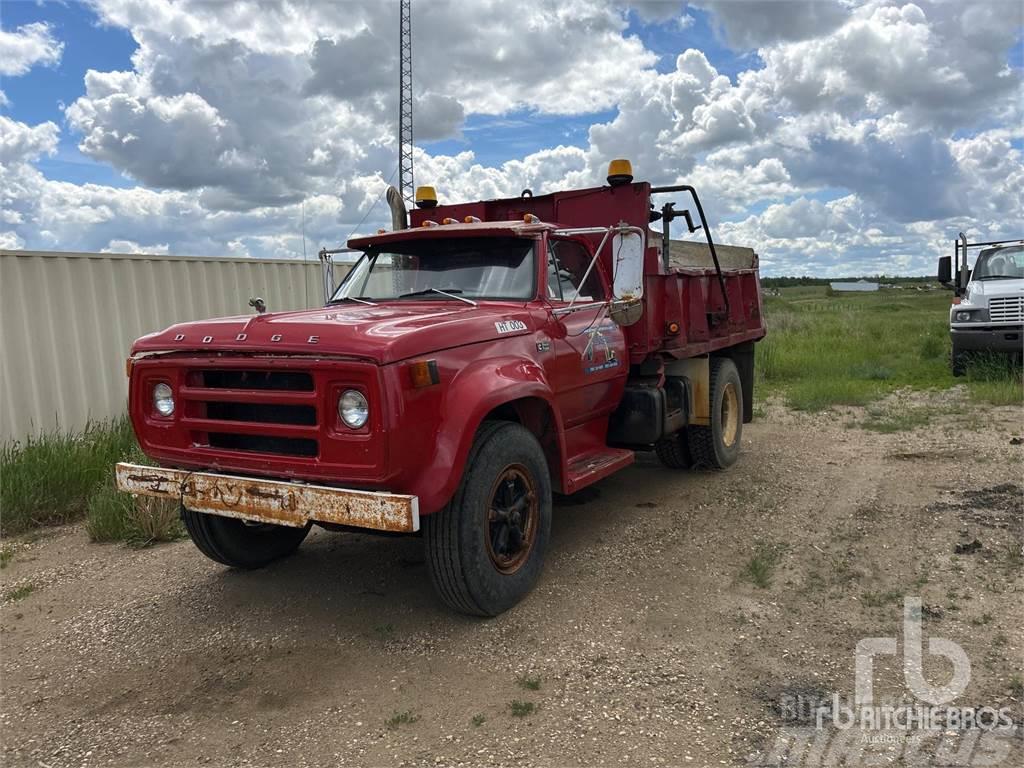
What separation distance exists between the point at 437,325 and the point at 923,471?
5.18 metres

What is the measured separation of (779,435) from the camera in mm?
8969

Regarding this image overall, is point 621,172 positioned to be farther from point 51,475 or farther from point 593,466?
point 51,475

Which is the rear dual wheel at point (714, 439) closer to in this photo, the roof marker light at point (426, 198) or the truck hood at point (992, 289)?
the roof marker light at point (426, 198)

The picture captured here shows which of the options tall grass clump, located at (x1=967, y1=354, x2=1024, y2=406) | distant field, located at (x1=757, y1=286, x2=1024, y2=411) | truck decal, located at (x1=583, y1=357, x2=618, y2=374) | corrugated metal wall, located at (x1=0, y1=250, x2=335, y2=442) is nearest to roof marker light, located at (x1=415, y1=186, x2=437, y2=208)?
corrugated metal wall, located at (x1=0, y1=250, x2=335, y2=442)

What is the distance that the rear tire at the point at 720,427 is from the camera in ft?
23.8

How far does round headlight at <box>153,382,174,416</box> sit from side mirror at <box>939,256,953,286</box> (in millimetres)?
12157

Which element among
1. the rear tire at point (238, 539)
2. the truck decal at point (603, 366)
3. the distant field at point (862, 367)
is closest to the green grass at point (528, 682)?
the rear tire at point (238, 539)

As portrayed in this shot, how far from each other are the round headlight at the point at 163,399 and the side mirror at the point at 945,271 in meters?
12.2

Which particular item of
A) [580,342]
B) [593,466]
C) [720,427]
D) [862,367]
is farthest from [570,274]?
[862,367]

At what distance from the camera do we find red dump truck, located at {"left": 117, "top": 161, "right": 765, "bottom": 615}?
12.0ft

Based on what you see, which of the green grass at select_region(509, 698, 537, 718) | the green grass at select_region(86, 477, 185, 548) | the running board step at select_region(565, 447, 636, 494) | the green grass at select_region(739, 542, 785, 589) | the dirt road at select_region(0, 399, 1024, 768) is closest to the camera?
the dirt road at select_region(0, 399, 1024, 768)

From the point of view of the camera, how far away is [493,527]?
4312 mm

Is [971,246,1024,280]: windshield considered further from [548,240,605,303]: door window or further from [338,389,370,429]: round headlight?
[338,389,370,429]: round headlight

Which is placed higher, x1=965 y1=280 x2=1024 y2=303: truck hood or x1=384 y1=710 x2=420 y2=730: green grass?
x1=965 y1=280 x2=1024 y2=303: truck hood
